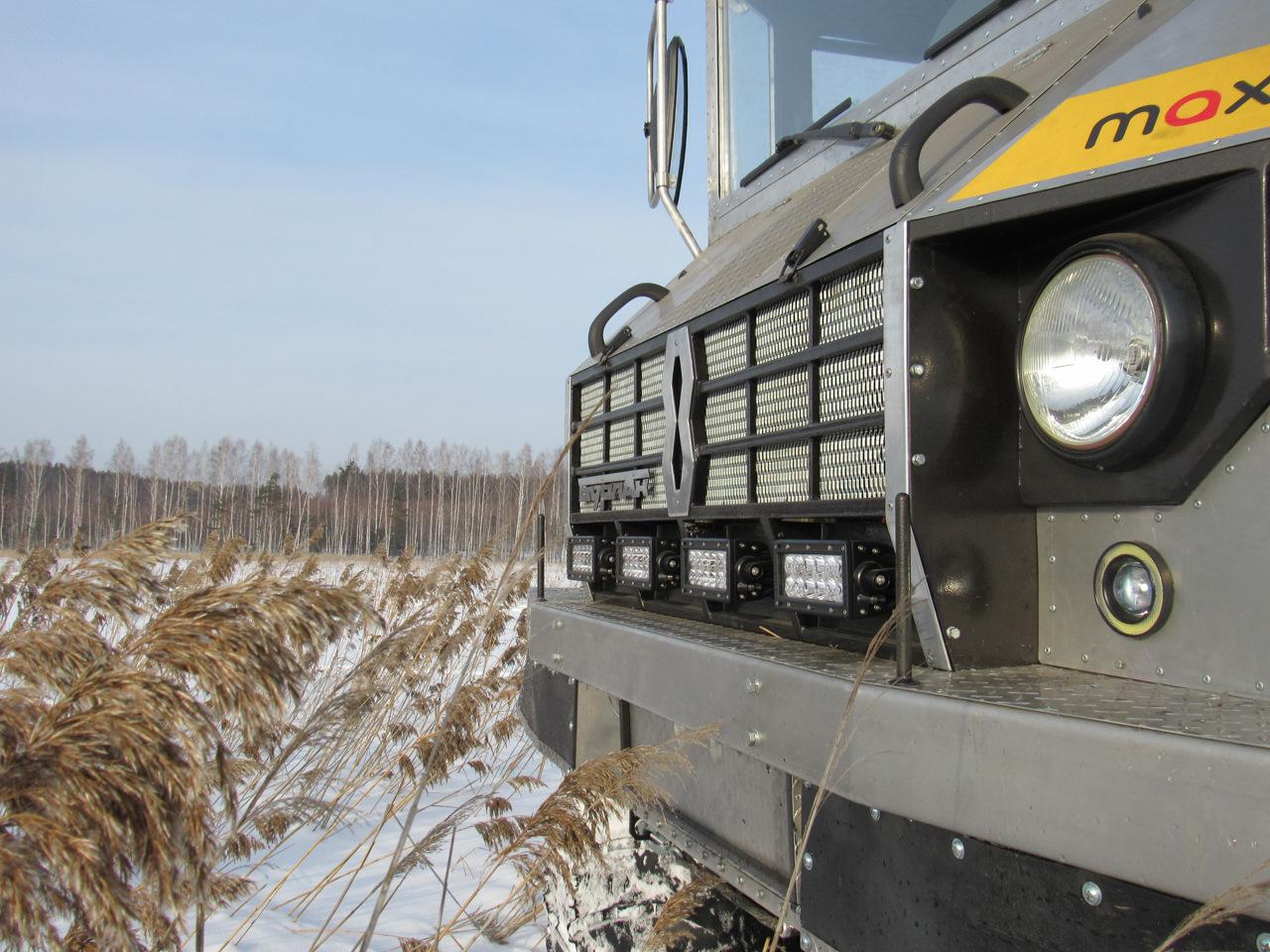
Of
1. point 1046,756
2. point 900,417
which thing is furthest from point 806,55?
point 1046,756

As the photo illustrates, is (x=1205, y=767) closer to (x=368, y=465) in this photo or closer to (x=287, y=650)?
(x=287, y=650)

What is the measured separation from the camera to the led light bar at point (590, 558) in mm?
2975

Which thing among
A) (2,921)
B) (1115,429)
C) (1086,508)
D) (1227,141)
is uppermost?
(1227,141)

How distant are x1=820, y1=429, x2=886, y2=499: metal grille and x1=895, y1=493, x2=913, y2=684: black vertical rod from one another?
215 mm

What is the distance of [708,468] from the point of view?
2342mm

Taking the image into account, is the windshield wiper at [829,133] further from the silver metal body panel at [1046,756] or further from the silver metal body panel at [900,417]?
the silver metal body panel at [1046,756]

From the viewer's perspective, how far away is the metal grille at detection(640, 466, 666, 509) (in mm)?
2588

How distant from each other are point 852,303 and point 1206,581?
0.80 meters

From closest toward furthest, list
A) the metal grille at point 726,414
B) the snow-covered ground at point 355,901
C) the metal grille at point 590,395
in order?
the metal grille at point 726,414
the metal grille at point 590,395
the snow-covered ground at point 355,901

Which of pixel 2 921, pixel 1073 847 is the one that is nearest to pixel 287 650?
pixel 2 921

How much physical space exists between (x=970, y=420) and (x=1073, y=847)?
704 mm

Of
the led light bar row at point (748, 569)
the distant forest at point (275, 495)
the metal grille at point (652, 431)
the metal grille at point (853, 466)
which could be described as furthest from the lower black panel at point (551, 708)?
the distant forest at point (275, 495)

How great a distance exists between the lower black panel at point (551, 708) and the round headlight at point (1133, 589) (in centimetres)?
189

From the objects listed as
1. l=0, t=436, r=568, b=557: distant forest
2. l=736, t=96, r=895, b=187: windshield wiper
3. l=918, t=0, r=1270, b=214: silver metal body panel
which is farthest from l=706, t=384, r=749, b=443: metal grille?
l=0, t=436, r=568, b=557: distant forest
